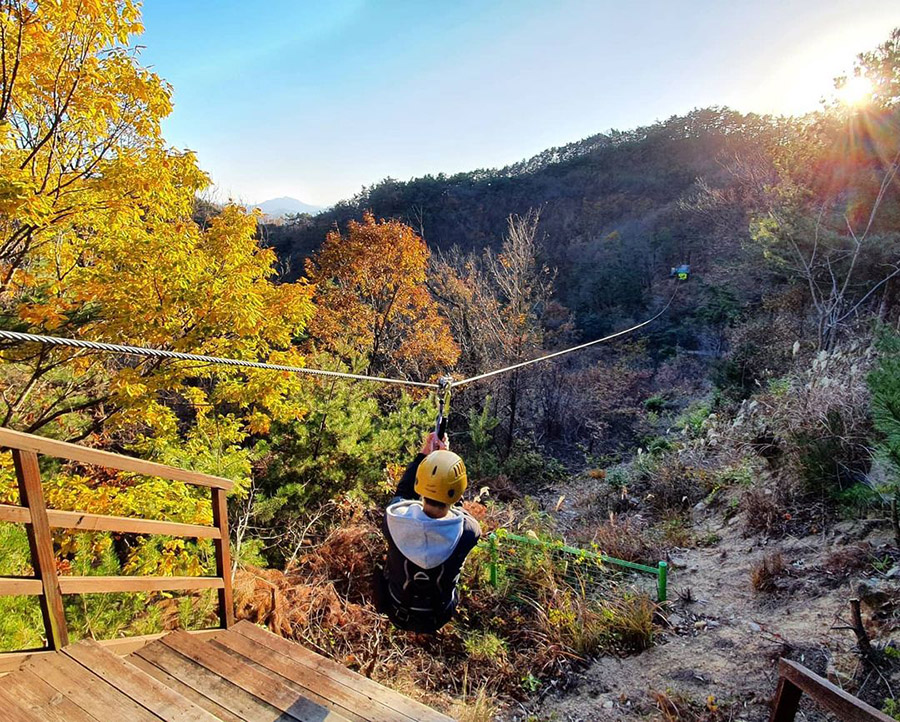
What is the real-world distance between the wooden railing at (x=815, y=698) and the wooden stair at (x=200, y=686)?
153 centimetres

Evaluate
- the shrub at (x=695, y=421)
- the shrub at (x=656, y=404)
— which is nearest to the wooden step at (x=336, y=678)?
the shrub at (x=695, y=421)

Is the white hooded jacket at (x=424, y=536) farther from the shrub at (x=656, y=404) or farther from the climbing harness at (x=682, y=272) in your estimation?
the climbing harness at (x=682, y=272)

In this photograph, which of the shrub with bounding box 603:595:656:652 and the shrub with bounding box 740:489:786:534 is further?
the shrub with bounding box 740:489:786:534

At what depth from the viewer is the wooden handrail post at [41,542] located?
1.88 m

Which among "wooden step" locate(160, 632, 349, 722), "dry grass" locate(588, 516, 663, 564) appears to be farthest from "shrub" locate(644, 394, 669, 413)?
"wooden step" locate(160, 632, 349, 722)

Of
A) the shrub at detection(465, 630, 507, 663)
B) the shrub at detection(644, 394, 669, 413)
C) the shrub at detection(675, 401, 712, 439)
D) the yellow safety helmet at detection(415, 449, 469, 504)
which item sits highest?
the yellow safety helmet at detection(415, 449, 469, 504)

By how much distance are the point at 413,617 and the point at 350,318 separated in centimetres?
1019

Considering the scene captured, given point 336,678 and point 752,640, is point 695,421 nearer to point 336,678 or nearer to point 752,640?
point 752,640

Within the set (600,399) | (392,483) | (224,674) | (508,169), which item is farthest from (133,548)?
(508,169)

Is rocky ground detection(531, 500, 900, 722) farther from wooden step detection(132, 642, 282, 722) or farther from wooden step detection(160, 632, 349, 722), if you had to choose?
wooden step detection(132, 642, 282, 722)

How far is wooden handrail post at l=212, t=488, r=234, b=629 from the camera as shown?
9.64 feet

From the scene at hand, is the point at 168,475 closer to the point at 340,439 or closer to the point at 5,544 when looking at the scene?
the point at 5,544

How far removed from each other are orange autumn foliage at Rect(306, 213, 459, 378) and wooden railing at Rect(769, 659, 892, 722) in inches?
417

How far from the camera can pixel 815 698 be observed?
170 cm
